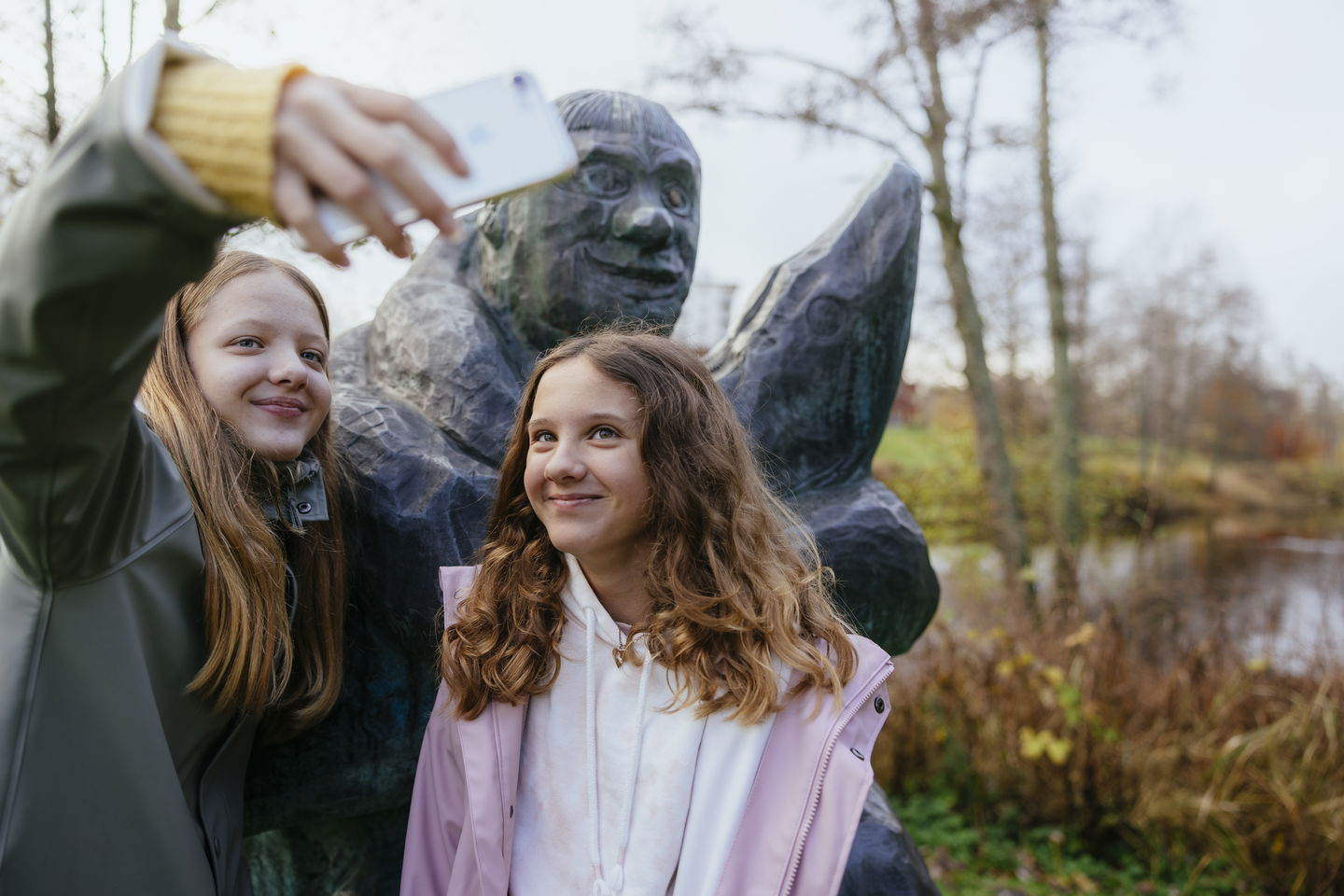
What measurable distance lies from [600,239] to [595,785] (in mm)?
1152

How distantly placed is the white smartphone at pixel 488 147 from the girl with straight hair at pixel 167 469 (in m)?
0.02

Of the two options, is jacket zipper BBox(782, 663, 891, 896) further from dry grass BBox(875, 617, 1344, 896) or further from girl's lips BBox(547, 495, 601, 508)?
dry grass BBox(875, 617, 1344, 896)

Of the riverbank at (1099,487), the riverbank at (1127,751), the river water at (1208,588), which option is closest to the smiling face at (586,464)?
the riverbank at (1127,751)

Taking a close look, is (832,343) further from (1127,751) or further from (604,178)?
(1127,751)

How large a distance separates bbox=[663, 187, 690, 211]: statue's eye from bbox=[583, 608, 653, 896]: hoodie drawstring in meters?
1.05

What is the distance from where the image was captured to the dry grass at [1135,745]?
4.07 metres

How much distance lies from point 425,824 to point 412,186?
3.70 ft

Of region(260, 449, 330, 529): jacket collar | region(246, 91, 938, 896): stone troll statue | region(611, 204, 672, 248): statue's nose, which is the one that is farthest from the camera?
region(611, 204, 672, 248): statue's nose

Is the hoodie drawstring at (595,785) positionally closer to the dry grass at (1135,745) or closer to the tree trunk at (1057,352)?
the dry grass at (1135,745)

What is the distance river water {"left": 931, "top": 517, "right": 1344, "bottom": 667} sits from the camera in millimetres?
5402

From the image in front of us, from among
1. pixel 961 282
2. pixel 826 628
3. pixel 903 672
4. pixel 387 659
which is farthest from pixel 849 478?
pixel 961 282

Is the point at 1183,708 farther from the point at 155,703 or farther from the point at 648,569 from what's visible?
the point at 155,703

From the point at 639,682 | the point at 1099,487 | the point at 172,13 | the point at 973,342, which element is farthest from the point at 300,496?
the point at 1099,487

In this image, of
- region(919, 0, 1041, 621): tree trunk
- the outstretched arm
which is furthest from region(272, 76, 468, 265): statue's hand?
region(919, 0, 1041, 621): tree trunk
